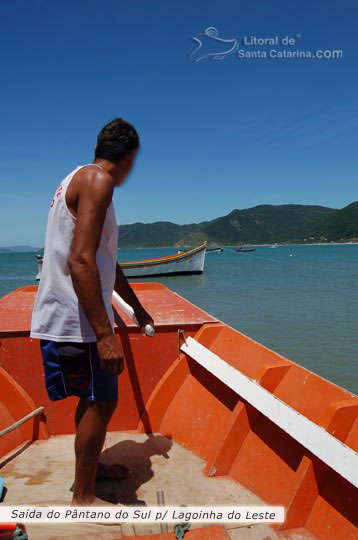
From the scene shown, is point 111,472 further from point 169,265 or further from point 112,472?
point 169,265

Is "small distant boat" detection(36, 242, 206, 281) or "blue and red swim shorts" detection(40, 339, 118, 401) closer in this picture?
A: "blue and red swim shorts" detection(40, 339, 118, 401)

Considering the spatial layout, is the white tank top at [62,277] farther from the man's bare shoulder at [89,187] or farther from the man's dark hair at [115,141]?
the man's dark hair at [115,141]

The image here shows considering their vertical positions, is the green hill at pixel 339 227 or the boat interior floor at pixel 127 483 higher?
the green hill at pixel 339 227

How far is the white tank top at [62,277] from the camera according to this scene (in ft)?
5.65

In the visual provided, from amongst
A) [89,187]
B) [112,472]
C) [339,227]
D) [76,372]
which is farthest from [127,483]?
[339,227]

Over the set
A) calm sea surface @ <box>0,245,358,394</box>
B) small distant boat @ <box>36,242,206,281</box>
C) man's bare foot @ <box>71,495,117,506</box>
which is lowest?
calm sea surface @ <box>0,245,358,394</box>

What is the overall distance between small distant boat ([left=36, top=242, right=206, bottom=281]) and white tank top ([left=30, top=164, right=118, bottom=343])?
108ft

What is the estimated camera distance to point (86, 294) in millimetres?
1598

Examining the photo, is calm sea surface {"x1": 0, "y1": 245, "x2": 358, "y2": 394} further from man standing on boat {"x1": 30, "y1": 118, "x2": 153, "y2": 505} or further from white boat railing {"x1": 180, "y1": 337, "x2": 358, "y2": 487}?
man standing on boat {"x1": 30, "y1": 118, "x2": 153, "y2": 505}

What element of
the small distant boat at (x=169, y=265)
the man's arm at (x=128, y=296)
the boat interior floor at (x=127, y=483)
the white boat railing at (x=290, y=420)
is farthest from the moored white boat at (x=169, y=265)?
the man's arm at (x=128, y=296)

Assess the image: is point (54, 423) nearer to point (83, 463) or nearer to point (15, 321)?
point (15, 321)

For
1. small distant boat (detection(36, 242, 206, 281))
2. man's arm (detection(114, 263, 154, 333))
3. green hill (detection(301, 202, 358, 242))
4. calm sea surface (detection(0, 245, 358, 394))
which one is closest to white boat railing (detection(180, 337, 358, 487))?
man's arm (detection(114, 263, 154, 333))

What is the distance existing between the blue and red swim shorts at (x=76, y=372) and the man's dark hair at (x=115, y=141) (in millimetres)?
905

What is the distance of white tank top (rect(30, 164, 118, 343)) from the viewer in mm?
1723
